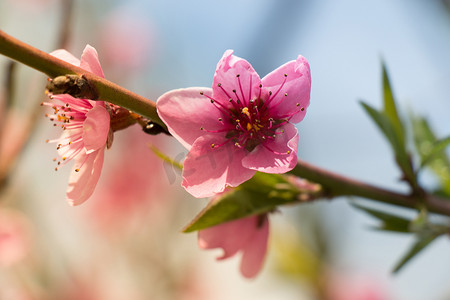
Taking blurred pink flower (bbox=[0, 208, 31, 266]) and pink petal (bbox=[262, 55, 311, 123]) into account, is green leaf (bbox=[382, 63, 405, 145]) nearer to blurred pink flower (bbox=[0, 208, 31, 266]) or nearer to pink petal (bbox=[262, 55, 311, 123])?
pink petal (bbox=[262, 55, 311, 123])

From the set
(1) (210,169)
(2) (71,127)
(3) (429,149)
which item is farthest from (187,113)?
(3) (429,149)

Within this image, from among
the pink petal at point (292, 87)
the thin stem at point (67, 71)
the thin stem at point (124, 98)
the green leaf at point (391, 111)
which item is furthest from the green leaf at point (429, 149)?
the thin stem at point (67, 71)

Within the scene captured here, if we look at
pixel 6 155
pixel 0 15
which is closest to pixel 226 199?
pixel 6 155

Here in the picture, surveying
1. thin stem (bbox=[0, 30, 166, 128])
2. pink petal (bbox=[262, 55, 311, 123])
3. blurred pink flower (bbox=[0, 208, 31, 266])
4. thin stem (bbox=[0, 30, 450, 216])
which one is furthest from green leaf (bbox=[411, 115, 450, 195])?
blurred pink flower (bbox=[0, 208, 31, 266])

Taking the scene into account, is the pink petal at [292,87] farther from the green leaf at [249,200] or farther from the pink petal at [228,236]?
the pink petal at [228,236]

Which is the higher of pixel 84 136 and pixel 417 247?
pixel 84 136

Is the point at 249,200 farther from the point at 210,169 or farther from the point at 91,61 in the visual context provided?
the point at 91,61
